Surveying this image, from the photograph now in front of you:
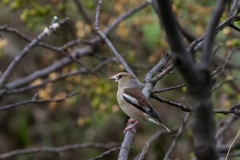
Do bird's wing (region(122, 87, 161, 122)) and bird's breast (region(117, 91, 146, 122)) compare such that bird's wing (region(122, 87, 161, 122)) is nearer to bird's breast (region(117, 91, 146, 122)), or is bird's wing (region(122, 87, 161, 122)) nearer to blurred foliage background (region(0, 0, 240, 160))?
bird's breast (region(117, 91, 146, 122))

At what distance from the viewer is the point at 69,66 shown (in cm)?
580

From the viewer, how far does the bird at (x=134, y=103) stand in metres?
3.68

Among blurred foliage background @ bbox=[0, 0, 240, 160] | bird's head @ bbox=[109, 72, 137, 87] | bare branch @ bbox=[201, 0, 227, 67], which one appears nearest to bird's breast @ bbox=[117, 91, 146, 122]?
bird's head @ bbox=[109, 72, 137, 87]

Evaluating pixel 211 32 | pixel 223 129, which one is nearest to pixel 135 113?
pixel 223 129

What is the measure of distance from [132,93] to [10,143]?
4.54m

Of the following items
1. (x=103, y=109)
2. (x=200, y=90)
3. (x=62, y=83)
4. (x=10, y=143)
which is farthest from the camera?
(x=10, y=143)

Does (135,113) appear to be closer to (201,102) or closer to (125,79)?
(125,79)

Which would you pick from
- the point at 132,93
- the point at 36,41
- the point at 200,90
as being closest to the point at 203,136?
the point at 200,90

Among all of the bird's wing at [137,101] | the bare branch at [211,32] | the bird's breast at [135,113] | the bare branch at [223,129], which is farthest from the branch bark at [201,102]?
the bare branch at [223,129]

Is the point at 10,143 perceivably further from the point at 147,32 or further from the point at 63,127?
the point at 147,32

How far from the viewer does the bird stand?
3682 mm

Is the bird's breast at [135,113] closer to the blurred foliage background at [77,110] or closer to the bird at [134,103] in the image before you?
the bird at [134,103]

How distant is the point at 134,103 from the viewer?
12.4ft

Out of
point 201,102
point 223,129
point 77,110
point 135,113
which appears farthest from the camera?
point 77,110
